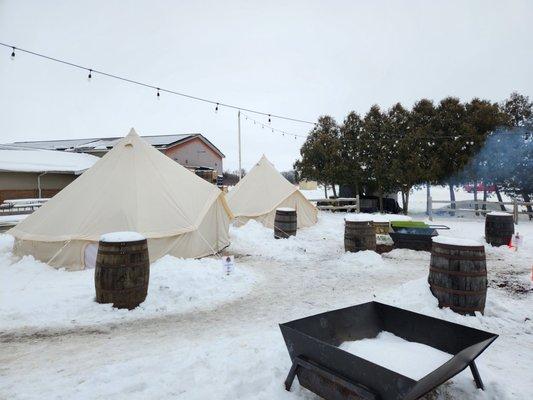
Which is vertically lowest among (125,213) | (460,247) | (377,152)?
(460,247)

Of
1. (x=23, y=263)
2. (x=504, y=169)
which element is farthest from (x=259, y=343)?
(x=504, y=169)

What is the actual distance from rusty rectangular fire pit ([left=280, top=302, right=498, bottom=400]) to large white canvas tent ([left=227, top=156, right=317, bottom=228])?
11.4 metres

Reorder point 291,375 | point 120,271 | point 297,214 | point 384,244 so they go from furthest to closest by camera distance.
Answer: point 297,214
point 384,244
point 120,271
point 291,375

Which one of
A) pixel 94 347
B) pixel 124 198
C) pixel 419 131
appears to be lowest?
pixel 94 347

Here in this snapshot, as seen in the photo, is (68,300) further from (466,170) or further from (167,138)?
(167,138)

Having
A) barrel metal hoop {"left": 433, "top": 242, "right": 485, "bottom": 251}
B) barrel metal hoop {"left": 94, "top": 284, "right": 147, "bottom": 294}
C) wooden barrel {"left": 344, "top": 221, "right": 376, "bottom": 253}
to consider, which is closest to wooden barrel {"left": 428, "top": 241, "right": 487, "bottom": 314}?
barrel metal hoop {"left": 433, "top": 242, "right": 485, "bottom": 251}

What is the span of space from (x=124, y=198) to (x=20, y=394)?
6257 millimetres

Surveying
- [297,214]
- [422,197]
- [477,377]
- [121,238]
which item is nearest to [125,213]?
[121,238]

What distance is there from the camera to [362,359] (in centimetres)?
308

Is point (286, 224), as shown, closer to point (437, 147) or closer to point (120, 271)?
point (120, 271)

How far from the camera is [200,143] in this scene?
3684 centimetres

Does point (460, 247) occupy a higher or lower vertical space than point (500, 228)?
higher

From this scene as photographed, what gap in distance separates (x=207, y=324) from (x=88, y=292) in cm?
274

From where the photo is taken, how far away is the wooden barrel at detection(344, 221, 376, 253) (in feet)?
35.0
